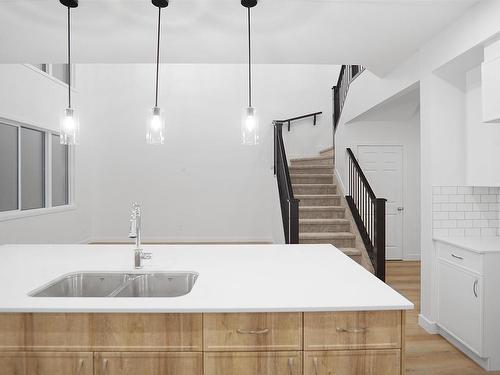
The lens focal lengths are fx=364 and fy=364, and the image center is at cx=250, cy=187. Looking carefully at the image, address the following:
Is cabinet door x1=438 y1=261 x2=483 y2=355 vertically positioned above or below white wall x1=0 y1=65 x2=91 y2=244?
below

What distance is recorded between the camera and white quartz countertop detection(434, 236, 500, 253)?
265 centimetres

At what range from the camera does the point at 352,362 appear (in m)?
1.51

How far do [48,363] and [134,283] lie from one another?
24.3 inches

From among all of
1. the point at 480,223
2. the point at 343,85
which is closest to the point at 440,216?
the point at 480,223

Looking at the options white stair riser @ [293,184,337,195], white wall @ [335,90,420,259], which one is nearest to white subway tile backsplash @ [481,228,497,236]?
white wall @ [335,90,420,259]

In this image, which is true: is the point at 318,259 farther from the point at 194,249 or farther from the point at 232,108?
the point at 232,108

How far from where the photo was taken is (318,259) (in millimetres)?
2285

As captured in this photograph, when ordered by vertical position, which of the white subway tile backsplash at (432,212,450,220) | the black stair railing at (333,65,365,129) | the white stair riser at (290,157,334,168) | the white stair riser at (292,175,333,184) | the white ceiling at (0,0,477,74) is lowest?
the white subway tile backsplash at (432,212,450,220)

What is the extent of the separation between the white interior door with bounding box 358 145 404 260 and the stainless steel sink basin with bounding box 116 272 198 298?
4.60 m

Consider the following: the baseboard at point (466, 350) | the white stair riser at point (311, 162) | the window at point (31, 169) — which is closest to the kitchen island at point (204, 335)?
the baseboard at point (466, 350)

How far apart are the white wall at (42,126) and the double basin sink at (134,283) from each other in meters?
3.66

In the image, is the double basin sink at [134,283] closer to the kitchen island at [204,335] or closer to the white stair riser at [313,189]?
the kitchen island at [204,335]

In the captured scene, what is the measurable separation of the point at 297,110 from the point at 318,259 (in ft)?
20.3

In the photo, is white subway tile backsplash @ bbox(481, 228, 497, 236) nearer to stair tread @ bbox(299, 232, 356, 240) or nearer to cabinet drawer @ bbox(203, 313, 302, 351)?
stair tread @ bbox(299, 232, 356, 240)
